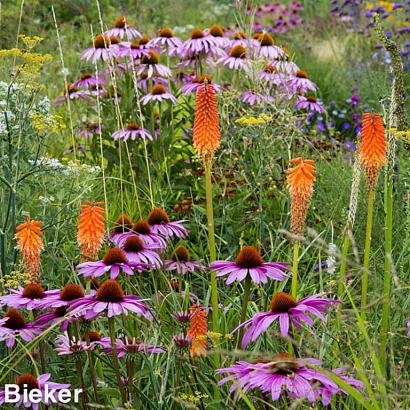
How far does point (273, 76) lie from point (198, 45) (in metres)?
0.60

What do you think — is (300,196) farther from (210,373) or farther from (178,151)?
(178,151)

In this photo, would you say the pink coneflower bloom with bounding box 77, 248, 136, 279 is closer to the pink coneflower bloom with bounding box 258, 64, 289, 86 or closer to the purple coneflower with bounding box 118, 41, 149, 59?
the pink coneflower bloom with bounding box 258, 64, 289, 86

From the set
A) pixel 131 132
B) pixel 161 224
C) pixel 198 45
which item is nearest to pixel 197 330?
pixel 161 224

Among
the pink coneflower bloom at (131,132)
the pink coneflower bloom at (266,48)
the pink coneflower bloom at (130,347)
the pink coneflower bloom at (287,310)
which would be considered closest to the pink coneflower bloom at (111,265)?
the pink coneflower bloom at (130,347)

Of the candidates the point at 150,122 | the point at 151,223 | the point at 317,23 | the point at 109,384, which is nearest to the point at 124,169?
the point at 150,122

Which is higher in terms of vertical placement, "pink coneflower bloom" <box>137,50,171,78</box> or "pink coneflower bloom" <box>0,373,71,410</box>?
"pink coneflower bloom" <box>137,50,171,78</box>

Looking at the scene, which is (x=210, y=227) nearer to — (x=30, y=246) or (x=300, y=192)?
(x=300, y=192)

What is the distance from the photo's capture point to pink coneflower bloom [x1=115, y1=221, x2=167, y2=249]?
10.5 feet

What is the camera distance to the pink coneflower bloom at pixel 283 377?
85.3 inches

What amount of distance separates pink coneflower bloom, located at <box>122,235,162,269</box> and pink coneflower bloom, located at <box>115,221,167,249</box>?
101mm

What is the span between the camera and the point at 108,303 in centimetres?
251

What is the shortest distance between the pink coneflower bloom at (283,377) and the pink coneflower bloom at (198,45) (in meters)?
3.52

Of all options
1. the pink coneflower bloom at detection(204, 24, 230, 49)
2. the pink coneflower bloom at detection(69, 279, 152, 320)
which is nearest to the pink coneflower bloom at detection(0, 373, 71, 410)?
the pink coneflower bloom at detection(69, 279, 152, 320)

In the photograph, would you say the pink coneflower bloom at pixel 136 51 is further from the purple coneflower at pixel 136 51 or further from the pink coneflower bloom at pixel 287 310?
the pink coneflower bloom at pixel 287 310
